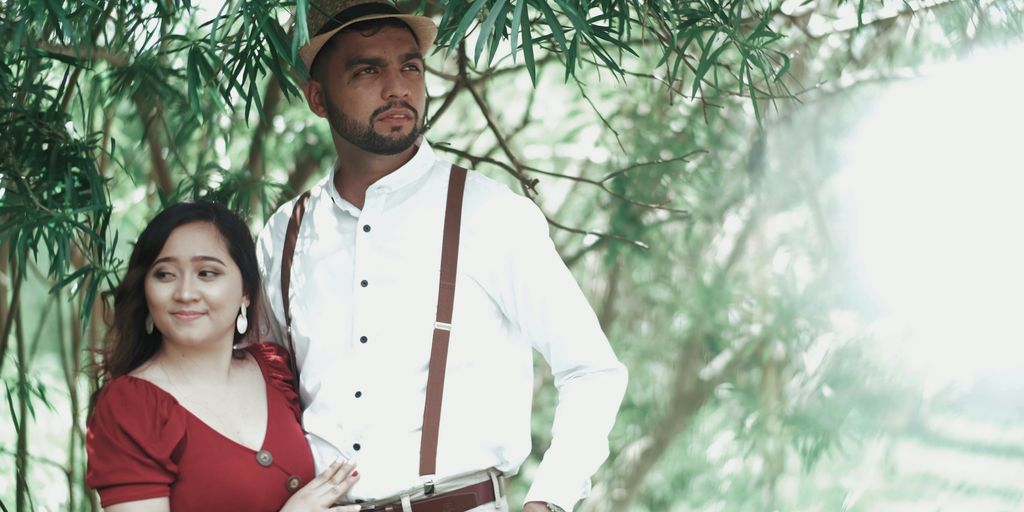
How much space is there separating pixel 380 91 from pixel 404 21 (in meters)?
0.15

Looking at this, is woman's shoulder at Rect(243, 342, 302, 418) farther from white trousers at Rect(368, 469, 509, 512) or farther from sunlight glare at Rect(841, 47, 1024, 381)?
sunlight glare at Rect(841, 47, 1024, 381)

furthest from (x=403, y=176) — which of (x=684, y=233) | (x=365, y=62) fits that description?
(x=684, y=233)

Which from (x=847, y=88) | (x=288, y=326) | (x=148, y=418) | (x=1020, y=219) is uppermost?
(x=847, y=88)

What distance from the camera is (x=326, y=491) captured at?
83.4 inches

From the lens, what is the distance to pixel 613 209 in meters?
5.16

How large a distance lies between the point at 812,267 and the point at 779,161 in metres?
0.51

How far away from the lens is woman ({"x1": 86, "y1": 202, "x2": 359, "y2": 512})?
2059mm

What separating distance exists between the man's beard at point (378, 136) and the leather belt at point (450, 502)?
23.7 inches

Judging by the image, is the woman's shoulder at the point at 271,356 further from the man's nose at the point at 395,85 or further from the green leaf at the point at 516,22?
the green leaf at the point at 516,22

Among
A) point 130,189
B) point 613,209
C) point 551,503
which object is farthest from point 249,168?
point 551,503

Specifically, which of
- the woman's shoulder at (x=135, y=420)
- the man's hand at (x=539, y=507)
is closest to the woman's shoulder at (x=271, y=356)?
the woman's shoulder at (x=135, y=420)

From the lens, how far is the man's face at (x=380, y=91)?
2.26 meters

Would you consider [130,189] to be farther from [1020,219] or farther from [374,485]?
[1020,219]

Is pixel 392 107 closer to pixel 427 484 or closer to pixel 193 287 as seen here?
pixel 193 287
